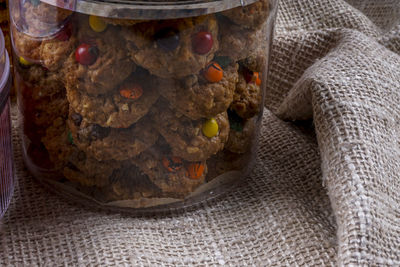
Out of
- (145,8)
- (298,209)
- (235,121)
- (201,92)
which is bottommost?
(298,209)

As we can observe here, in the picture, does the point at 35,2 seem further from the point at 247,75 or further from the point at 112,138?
the point at 247,75

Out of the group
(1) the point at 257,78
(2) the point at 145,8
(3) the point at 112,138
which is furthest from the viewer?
(1) the point at 257,78

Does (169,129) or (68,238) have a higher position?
(169,129)

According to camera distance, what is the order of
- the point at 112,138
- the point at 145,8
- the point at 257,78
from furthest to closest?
the point at 257,78
the point at 112,138
the point at 145,8

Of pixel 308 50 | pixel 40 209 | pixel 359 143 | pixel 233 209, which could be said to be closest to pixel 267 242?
pixel 233 209

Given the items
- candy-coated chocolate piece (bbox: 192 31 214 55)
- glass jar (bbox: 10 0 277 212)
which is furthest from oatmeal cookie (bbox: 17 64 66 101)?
candy-coated chocolate piece (bbox: 192 31 214 55)

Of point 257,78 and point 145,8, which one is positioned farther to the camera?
point 257,78

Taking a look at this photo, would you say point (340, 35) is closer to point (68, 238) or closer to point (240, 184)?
point (240, 184)

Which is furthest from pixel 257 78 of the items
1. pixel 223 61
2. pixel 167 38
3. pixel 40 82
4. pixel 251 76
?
pixel 40 82
